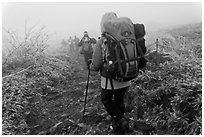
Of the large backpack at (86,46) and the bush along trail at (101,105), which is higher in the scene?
the large backpack at (86,46)

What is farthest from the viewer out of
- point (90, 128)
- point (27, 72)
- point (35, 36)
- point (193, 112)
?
point (35, 36)

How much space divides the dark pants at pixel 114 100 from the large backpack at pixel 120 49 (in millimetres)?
393

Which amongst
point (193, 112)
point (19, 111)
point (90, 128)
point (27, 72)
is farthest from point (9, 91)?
point (193, 112)

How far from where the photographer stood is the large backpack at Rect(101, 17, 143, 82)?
3.71m

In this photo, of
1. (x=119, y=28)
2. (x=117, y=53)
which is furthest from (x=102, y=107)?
(x=119, y=28)

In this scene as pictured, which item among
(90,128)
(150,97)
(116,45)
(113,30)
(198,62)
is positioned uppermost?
(113,30)

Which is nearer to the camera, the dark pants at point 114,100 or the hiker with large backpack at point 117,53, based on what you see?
the hiker with large backpack at point 117,53

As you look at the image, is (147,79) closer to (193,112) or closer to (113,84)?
(193,112)

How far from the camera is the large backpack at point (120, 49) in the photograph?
3715 millimetres

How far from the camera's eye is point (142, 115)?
493 cm

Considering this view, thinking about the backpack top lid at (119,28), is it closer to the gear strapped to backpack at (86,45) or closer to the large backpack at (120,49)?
the large backpack at (120,49)

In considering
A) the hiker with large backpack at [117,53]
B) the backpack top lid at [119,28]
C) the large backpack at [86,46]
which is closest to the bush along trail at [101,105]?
the hiker with large backpack at [117,53]

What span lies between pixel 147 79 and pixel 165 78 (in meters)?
0.48

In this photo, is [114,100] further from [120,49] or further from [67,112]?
[67,112]
